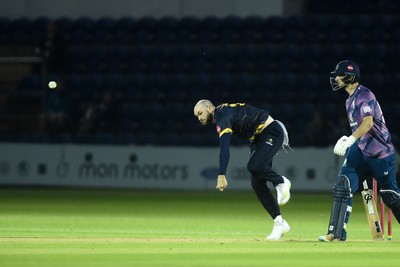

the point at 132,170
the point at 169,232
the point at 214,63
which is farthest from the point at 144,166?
the point at 169,232

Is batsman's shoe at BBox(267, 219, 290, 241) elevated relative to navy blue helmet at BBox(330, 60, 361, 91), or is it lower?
lower

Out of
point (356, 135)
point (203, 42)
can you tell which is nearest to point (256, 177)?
point (356, 135)

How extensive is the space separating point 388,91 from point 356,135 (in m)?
14.4

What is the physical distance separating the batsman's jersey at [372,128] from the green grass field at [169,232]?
1.06 metres

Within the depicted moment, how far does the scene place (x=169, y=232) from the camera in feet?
43.7

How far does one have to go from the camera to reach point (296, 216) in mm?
16969

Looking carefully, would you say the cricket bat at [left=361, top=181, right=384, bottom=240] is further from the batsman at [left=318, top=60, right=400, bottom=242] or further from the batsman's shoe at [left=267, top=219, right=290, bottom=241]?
the batsman's shoe at [left=267, top=219, right=290, bottom=241]

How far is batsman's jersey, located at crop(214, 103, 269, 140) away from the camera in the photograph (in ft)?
39.1

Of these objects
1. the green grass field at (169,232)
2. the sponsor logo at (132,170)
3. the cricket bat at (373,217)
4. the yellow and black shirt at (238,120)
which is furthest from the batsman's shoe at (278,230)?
the sponsor logo at (132,170)

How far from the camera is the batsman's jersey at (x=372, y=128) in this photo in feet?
37.9

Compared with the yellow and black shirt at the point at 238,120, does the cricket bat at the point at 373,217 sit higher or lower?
lower

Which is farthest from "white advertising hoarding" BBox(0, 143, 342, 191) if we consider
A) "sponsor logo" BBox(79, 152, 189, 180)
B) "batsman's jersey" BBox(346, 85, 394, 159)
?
"batsman's jersey" BBox(346, 85, 394, 159)

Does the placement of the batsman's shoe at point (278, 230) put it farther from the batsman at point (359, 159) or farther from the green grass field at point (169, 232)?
the batsman at point (359, 159)

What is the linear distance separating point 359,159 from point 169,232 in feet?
9.55
